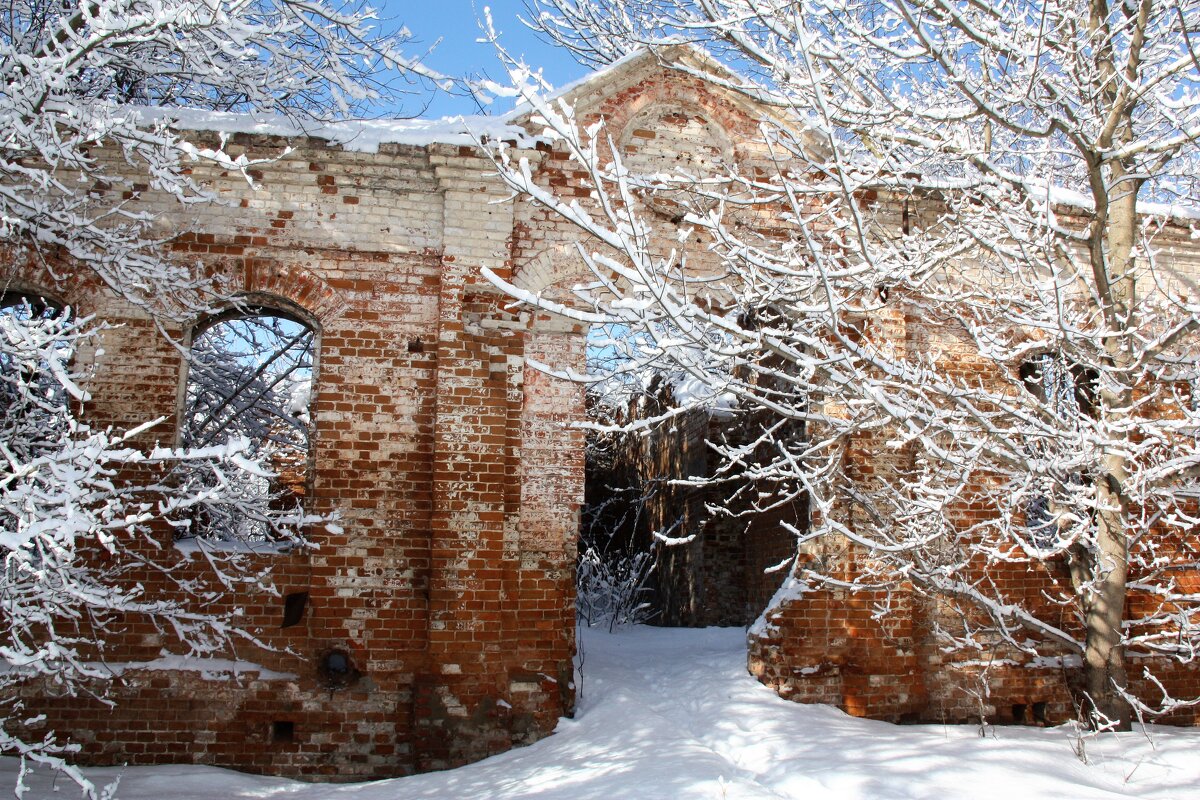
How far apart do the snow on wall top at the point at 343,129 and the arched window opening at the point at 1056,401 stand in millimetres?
4240

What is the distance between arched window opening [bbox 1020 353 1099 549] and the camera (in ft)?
18.1

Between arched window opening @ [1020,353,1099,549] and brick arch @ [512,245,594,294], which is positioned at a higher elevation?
brick arch @ [512,245,594,294]

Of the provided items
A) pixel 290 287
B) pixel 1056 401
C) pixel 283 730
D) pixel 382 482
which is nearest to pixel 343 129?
pixel 290 287

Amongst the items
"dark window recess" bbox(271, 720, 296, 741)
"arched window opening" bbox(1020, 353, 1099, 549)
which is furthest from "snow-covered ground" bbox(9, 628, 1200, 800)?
"arched window opening" bbox(1020, 353, 1099, 549)

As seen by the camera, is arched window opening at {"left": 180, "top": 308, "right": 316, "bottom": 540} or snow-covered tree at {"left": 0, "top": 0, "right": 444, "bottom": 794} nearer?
snow-covered tree at {"left": 0, "top": 0, "right": 444, "bottom": 794}

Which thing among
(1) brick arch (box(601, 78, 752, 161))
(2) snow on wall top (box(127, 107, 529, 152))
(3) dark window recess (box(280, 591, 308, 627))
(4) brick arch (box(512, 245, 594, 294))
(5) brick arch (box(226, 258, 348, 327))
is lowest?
(3) dark window recess (box(280, 591, 308, 627))

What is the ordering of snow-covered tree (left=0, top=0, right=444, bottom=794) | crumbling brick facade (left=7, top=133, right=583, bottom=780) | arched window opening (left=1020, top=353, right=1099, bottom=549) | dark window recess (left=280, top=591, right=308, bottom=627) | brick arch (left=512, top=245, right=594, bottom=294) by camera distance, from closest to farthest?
snow-covered tree (left=0, top=0, right=444, bottom=794)
arched window opening (left=1020, top=353, right=1099, bottom=549)
crumbling brick facade (left=7, top=133, right=583, bottom=780)
dark window recess (left=280, top=591, right=308, bottom=627)
brick arch (left=512, top=245, right=594, bottom=294)

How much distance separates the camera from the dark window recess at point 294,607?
668 centimetres

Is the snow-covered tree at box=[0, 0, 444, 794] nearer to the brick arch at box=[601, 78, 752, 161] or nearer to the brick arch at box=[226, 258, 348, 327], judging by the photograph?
the brick arch at box=[226, 258, 348, 327]

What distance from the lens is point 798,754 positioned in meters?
5.68

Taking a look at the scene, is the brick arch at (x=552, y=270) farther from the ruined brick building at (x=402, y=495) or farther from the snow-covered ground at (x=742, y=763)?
the snow-covered ground at (x=742, y=763)

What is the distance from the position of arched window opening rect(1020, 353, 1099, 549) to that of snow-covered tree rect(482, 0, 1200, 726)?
72mm

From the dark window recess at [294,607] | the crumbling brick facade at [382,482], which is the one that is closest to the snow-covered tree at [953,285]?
the crumbling brick facade at [382,482]

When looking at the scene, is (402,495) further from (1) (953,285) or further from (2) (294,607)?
Answer: (1) (953,285)
